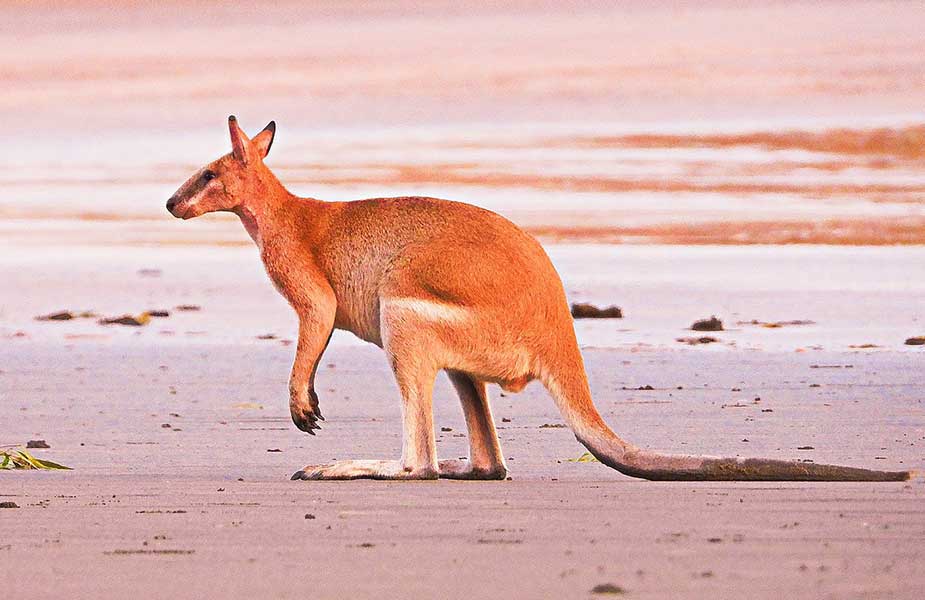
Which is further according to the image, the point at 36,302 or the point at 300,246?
the point at 36,302

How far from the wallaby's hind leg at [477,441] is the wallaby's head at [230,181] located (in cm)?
133

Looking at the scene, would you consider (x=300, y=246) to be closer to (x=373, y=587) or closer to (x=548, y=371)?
(x=548, y=371)

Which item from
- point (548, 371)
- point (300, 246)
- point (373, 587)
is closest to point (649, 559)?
point (373, 587)

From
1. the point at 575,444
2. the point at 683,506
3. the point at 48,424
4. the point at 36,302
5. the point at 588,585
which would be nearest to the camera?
the point at 588,585

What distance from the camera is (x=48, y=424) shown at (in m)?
9.69

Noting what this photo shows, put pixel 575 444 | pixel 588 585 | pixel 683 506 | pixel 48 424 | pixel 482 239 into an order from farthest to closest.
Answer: pixel 48 424, pixel 575 444, pixel 482 239, pixel 683 506, pixel 588 585

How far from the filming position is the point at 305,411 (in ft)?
25.7

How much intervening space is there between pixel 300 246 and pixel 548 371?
127 centimetres

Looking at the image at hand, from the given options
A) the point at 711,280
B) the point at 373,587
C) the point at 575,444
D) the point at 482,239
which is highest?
the point at 711,280

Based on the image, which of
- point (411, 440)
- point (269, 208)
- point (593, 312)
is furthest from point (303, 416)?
point (593, 312)

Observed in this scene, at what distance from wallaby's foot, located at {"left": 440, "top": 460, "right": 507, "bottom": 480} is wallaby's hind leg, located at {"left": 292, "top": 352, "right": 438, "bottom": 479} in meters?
0.25

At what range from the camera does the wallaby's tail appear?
6801mm

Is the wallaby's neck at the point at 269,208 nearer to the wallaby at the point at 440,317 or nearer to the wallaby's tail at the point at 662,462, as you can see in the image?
the wallaby at the point at 440,317

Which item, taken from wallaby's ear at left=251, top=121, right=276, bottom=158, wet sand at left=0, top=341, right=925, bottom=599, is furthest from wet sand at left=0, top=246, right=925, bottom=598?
wallaby's ear at left=251, top=121, right=276, bottom=158
